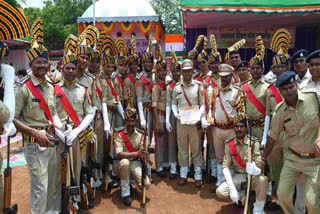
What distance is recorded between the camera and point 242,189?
4.36m

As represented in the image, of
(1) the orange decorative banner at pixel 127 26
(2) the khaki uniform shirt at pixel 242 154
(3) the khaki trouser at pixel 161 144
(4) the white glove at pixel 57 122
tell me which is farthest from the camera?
(1) the orange decorative banner at pixel 127 26

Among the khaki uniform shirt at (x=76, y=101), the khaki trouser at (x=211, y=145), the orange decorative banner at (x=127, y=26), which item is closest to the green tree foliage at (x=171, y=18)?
the orange decorative banner at (x=127, y=26)

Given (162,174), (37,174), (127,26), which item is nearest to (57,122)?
(37,174)

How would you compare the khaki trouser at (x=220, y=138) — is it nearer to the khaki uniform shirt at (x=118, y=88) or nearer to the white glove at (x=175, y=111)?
the white glove at (x=175, y=111)

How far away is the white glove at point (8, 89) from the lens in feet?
8.93

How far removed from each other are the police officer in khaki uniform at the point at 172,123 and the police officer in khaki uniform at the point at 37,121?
102 inches

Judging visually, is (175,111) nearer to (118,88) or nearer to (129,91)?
(129,91)

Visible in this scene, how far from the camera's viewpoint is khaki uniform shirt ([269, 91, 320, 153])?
10.7 feet

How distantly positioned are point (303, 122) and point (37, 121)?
3.45m

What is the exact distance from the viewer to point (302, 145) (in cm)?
333

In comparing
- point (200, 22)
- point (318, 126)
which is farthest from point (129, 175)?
point (200, 22)

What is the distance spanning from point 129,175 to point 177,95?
1911 millimetres

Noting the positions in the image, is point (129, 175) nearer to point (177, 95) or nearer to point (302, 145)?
Result: point (177, 95)

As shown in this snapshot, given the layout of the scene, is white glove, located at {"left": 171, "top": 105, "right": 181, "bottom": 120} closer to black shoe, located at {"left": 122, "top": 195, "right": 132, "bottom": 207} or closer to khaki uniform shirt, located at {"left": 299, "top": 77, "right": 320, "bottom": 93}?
black shoe, located at {"left": 122, "top": 195, "right": 132, "bottom": 207}
